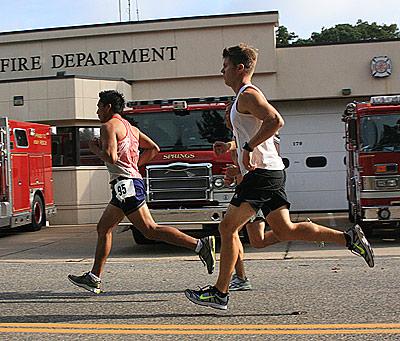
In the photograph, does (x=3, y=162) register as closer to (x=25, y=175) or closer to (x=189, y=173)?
(x=25, y=175)

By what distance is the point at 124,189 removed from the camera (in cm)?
775

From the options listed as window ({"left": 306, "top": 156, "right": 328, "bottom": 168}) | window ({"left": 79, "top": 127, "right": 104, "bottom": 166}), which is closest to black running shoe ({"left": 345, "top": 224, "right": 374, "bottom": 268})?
window ({"left": 79, "top": 127, "right": 104, "bottom": 166})

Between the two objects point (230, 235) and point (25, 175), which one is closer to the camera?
point (230, 235)

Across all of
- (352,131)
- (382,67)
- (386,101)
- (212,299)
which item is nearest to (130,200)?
(212,299)

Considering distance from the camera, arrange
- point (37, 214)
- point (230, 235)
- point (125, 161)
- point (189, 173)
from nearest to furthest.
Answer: point (230, 235) → point (125, 161) → point (189, 173) → point (37, 214)

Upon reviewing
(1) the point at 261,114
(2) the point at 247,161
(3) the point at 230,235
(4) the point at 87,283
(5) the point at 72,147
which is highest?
(1) the point at 261,114

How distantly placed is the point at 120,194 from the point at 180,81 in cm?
1369

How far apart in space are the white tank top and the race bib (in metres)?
1.44

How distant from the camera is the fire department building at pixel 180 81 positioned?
19.9 m

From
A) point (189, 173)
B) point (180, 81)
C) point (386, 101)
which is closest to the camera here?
point (189, 173)

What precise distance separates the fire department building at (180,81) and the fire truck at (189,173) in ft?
24.6

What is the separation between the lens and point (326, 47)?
2041 cm

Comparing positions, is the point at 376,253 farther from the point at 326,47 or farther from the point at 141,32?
the point at 141,32

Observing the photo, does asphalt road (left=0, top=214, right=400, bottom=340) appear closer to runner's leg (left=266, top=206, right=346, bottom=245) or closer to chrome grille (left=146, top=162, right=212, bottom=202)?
runner's leg (left=266, top=206, right=346, bottom=245)
